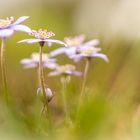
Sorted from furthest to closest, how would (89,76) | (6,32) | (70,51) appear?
(89,76) → (70,51) → (6,32)

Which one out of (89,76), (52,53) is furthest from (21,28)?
(89,76)

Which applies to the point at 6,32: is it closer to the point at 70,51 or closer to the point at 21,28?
the point at 21,28

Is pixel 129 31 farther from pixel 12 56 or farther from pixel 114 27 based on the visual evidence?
pixel 12 56

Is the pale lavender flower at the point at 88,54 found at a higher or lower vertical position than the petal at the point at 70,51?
lower

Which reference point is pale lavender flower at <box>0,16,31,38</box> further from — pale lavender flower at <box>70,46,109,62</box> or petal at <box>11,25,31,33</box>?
pale lavender flower at <box>70,46,109,62</box>

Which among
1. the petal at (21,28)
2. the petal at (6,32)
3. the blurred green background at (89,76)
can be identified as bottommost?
the blurred green background at (89,76)

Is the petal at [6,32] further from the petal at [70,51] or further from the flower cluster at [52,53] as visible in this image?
the petal at [70,51]

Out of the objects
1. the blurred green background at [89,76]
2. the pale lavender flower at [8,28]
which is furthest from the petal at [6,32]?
the blurred green background at [89,76]

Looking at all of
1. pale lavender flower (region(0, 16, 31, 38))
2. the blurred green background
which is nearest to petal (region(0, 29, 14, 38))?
pale lavender flower (region(0, 16, 31, 38))

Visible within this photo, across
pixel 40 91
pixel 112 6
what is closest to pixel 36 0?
pixel 112 6
